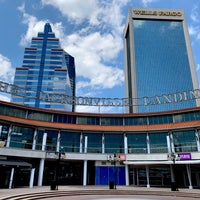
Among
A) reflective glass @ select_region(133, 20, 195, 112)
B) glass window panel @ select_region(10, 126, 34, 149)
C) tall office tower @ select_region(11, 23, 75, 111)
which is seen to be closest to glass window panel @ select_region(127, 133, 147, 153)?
glass window panel @ select_region(10, 126, 34, 149)

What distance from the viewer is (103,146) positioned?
30094mm

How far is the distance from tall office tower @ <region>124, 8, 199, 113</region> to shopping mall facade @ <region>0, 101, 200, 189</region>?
2785 inches

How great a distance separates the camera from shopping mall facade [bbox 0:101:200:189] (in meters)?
27.0

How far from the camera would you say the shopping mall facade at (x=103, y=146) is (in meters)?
27.0

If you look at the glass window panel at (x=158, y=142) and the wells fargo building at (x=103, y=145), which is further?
the glass window panel at (x=158, y=142)

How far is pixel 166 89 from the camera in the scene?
10631cm

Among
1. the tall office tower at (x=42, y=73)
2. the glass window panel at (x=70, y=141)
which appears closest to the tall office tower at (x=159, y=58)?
the tall office tower at (x=42, y=73)

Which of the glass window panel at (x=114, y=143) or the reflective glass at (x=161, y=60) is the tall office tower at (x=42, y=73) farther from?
the glass window panel at (x=114, y=143)

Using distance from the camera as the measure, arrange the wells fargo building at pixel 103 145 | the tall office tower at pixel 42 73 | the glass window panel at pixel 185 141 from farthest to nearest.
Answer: the tall office tower at pixel 42 73
the glass window panel at pixel 185 141
the wells fargo building at pixel 103 145

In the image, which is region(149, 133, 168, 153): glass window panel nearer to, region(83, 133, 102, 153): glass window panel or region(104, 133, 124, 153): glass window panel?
region(104, 133, 124, 153): glass window panel

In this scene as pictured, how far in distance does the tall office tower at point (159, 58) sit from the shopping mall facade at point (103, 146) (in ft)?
232

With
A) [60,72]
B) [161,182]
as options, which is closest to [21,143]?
[161,182]

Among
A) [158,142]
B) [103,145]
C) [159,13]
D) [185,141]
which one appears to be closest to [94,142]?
[103,145]

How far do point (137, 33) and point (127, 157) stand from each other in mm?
105745
